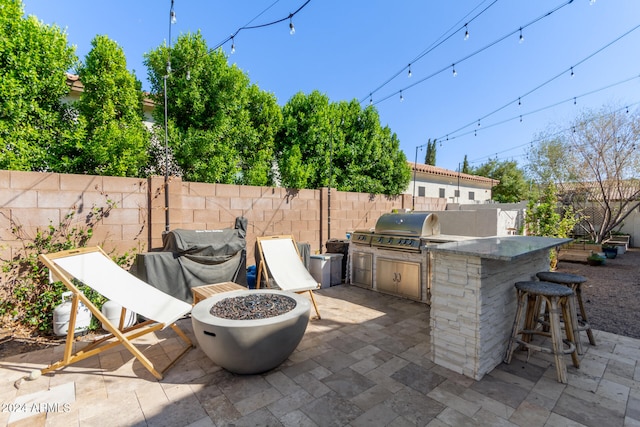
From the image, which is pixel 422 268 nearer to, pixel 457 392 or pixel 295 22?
pixel 457 392

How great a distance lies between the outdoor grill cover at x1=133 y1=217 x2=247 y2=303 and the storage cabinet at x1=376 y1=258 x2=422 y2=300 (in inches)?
93.7

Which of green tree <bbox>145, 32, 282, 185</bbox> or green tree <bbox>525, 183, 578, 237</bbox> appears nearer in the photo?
green tree <bbox>145, 32, 282, 185</bbox>

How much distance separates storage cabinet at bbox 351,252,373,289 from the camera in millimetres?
5384

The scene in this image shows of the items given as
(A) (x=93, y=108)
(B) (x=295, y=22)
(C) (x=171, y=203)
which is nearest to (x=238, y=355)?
(C) (x=171, y=203)

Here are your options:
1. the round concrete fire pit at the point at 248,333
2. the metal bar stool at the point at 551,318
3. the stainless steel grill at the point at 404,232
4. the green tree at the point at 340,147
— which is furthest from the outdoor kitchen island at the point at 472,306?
the green tree at the point at 340,147

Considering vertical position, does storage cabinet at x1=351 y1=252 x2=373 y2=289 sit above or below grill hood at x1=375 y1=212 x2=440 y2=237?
below

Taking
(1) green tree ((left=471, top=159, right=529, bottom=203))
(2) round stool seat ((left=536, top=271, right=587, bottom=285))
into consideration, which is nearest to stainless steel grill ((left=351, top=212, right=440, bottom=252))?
(2) round stool seat ((left=536, top=271, right=587, bottom=285))

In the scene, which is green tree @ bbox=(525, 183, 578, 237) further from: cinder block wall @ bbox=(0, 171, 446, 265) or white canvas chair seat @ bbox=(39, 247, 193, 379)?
white canvas chair seat @ bbox=(39, 247, 193, 379)

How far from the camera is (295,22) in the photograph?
3941mm

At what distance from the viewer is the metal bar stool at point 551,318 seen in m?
2.49

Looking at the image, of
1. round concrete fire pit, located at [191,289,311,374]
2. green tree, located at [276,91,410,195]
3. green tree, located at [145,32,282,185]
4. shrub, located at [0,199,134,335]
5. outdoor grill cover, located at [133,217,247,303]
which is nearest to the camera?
round concrete fire pit, located at [191,289,311,374]

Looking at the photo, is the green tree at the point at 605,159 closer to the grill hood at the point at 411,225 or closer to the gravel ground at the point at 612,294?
the gravel ground at the point at 612,294

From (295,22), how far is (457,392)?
460cm

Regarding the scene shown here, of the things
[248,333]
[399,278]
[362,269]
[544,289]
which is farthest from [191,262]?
[544,289]
